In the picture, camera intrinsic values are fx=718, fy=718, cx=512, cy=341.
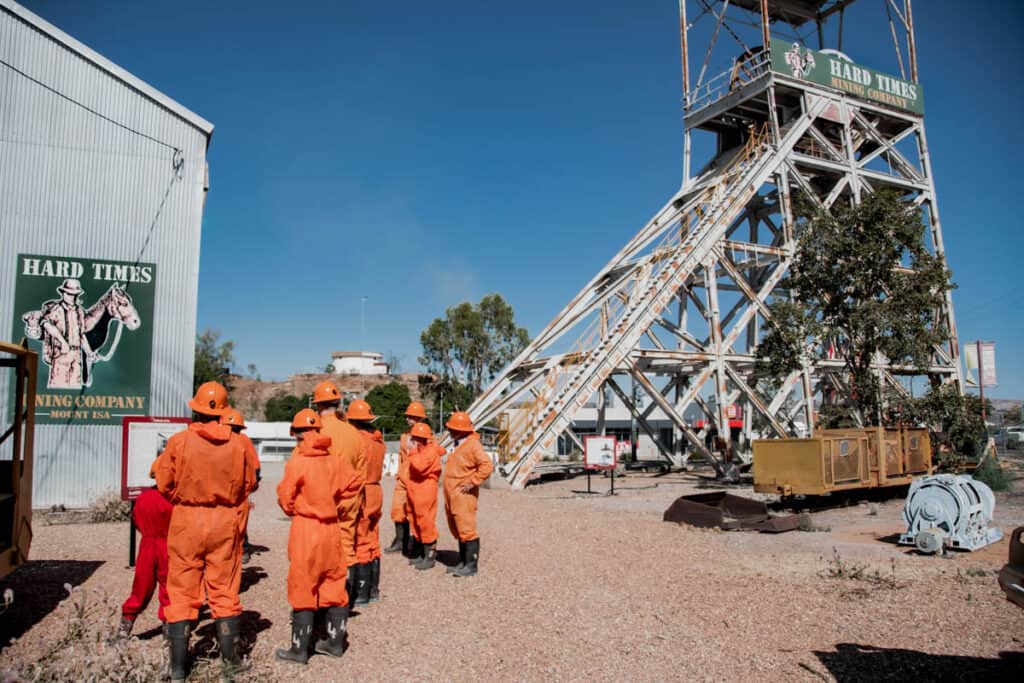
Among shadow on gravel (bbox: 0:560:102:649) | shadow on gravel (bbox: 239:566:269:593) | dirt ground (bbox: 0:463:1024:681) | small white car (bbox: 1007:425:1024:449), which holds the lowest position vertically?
shadow on gravel (bbox: 239:566:269:593)

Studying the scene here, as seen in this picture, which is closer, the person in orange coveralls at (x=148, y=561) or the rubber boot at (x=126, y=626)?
the rubber boot at (x=126, y=626)

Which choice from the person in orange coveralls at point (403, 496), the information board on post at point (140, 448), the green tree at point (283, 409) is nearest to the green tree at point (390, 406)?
the green tree at point (283, 409)

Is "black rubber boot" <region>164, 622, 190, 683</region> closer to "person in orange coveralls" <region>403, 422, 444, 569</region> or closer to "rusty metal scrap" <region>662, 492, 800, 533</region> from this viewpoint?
"person in orange coveralls" <region>403, 422, 444, 569</region>

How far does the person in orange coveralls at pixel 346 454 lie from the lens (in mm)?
6094

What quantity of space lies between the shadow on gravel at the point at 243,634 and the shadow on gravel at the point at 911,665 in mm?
4558

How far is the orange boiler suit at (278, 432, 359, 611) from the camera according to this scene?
536 cm

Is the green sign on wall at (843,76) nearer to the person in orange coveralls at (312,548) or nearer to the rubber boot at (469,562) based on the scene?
the rubber boot at (469,562)

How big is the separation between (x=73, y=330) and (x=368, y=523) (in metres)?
9.78

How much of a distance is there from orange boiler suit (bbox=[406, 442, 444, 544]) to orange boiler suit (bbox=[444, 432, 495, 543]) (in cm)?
18

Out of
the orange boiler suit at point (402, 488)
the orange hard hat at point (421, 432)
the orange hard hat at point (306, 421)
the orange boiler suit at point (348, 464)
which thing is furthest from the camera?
the orange boiler suit at point (402, 488)

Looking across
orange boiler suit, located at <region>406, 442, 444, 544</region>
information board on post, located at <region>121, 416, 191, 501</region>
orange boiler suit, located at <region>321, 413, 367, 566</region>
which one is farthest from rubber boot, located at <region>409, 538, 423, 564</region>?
information board on post, located at <region>121, 416, 191, 501</region>

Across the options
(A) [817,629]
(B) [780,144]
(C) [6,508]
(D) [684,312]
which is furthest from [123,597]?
(B) [780,144]

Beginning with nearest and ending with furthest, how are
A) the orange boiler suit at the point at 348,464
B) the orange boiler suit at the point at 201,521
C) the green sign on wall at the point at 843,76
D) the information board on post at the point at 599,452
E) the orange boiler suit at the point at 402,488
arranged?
the orange boiler suit at the point at 201,521 → the orange boiler suit at the point at 348,464 → the orange boiler suit at the point at 402,488 → the information board on post at the point at 599,452 → the green sign on wall at the point at 843,76

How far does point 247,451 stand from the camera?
5.61m
